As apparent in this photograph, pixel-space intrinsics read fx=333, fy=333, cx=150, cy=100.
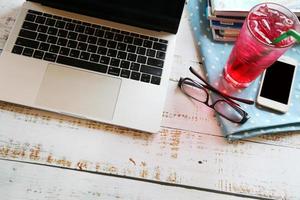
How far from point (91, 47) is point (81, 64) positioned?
39 mm

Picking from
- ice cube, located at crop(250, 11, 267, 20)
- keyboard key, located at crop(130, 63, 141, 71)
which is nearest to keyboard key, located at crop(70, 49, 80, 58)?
keyboard key, located at crop(130, 63, 141, 71)

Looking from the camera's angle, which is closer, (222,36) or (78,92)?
(78,92)

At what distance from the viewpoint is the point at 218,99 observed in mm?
621

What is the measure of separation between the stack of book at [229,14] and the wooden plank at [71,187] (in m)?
0.32

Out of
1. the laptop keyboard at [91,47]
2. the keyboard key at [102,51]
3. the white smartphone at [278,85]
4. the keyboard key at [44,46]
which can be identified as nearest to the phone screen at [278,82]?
the white smartphone at [278,85]

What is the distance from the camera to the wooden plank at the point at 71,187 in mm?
517

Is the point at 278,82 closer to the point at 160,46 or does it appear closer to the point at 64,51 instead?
the point at 160,46

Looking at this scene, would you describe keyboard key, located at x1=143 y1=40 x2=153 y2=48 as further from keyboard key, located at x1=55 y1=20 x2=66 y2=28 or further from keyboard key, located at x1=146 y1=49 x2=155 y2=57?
keyboard key, located at x1=55 y1=20 x2=66 y2=28

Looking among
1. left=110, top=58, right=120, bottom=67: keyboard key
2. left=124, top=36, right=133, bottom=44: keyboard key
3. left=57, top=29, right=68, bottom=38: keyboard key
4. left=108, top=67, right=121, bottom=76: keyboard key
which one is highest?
left=124, top=36, right=133, bottom=44: keyboard key

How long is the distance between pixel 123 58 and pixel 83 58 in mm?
73

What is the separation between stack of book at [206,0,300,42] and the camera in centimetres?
65

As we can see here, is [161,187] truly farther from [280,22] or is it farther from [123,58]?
[280,22]

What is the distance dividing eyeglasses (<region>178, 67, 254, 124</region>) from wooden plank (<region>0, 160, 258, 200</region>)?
0.48 feet

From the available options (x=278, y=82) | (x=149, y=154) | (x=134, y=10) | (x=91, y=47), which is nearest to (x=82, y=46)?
(x=91, y=47)
